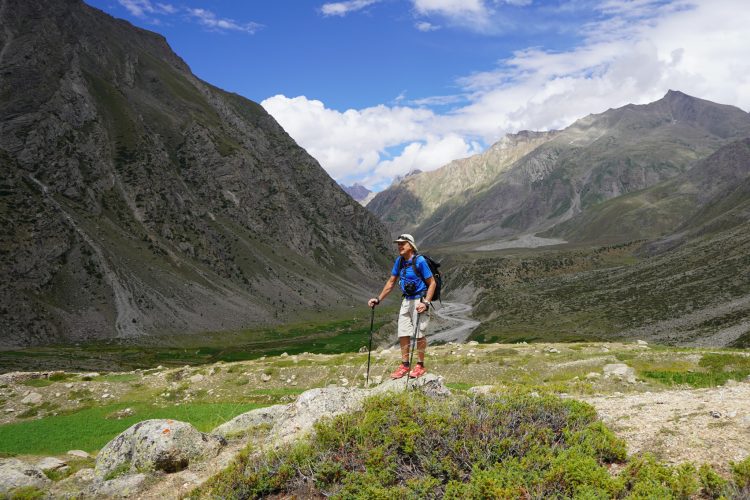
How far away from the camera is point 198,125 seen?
18950cm

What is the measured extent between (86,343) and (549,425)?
4118 inches

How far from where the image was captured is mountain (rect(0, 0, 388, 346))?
340 ft

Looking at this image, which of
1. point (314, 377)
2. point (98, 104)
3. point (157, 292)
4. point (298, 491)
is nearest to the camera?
point (298, 491)

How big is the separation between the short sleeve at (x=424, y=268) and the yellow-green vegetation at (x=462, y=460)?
14.0 ft

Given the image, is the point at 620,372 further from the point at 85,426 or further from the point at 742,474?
the point at 85,426

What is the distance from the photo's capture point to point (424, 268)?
1441 cm

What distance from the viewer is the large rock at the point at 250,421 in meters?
13.5

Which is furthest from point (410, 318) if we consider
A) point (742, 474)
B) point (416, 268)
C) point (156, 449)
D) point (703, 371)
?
point (703, 371)

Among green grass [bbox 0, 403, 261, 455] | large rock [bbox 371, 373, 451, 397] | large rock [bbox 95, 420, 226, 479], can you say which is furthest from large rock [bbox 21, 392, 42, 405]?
large rock [bbox 371, 373, 451, 397]

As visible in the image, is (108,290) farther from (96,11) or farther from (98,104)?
(96,11)

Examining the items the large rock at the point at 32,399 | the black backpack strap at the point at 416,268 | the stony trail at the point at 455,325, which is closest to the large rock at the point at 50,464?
the black backpack strap at the point at 416,268

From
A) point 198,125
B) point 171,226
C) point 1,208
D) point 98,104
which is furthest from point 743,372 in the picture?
point 198,125

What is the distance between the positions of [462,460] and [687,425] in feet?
16.6

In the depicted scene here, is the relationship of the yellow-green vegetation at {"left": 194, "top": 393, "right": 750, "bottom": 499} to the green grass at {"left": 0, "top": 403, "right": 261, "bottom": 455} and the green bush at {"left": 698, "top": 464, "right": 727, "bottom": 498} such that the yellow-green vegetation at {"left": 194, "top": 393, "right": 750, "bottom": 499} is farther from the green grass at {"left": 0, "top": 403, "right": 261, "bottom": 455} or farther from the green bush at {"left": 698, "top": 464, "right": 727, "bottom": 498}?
the green grass at {"left": 0, "top": 403, "right": 261, "bottom": 455}
